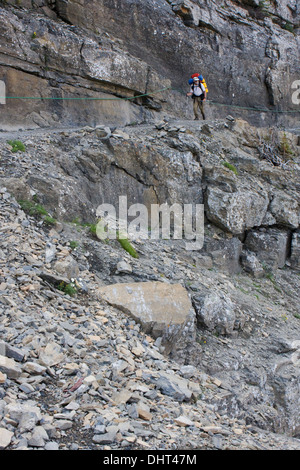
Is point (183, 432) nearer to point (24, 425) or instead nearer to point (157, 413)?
point (157, 413)

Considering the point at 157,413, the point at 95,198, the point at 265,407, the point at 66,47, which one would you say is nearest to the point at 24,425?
the point at 157,413

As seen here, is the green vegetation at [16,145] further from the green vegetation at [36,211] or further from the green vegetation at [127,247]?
the green vegetation at [127,247]

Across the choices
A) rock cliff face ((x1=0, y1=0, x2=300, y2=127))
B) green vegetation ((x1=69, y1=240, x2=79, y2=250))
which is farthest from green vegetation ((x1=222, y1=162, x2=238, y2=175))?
green vegetation ((x1=69, y1=240, x2=79, y2=250))

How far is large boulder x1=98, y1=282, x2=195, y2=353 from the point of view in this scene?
628 centimetres

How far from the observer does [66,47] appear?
11.8m

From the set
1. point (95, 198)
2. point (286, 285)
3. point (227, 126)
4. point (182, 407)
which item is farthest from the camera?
point (227, 126)

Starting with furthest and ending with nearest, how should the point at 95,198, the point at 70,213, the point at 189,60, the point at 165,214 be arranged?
the point at 189,60 < the point at 165,214 < the point at 95,198 < the point at 70,213

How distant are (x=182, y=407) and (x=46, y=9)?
1211cm

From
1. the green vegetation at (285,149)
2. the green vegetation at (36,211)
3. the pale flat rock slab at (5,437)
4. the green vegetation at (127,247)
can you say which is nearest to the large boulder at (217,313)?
the green vegetation at (127,247)

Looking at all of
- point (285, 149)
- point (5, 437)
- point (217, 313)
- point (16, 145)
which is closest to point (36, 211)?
point (16, 145)

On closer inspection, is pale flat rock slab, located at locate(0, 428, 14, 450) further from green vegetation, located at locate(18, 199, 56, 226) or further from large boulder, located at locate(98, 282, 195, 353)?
green vegetation, located at locate(18, 199, 56, 226)

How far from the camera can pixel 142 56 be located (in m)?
14.2

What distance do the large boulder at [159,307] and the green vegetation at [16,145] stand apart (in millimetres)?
3827

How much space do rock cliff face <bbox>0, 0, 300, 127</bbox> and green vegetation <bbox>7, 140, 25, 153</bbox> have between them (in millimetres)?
2321
